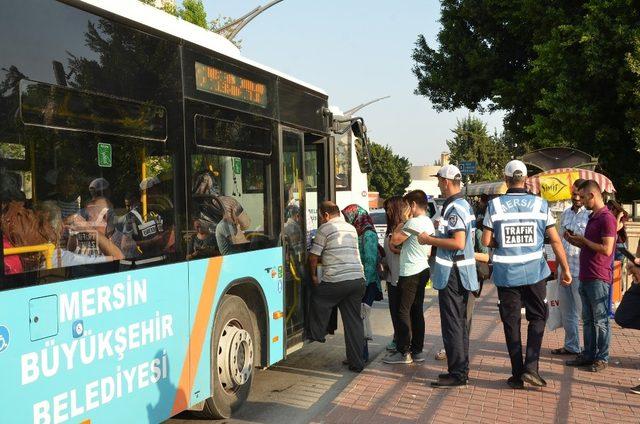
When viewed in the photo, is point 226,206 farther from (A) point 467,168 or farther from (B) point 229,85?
(A) point 467,168

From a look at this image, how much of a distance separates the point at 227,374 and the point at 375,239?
2.92 meters

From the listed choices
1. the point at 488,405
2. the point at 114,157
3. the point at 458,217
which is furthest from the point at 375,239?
the point at 114,157

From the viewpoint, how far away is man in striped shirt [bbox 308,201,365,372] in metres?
7.74

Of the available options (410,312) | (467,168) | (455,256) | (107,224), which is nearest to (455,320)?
(455,256)

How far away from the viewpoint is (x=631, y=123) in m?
17.8

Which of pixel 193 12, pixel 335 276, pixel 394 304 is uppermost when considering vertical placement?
pixel 193 12

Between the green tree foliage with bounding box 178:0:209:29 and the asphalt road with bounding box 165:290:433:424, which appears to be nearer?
the asphalt road with bounding box 165:290:433:424

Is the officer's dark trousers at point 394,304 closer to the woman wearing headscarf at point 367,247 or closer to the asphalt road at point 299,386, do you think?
the woman wearing headscarf at point 367,247

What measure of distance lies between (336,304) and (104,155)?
3.83 metres

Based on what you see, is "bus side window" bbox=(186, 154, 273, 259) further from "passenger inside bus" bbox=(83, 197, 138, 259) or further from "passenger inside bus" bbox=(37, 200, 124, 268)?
"passenger inside bus" bbox=(37, 200, 124, 268)

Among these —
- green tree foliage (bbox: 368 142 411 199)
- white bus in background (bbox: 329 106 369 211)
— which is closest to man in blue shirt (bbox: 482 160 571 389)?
white bus in background (bbox: 329 106 369 211)

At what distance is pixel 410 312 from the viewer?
855cm

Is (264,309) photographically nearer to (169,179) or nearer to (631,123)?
(169,179)

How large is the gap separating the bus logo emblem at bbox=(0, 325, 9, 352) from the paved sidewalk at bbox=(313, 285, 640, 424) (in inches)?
123
